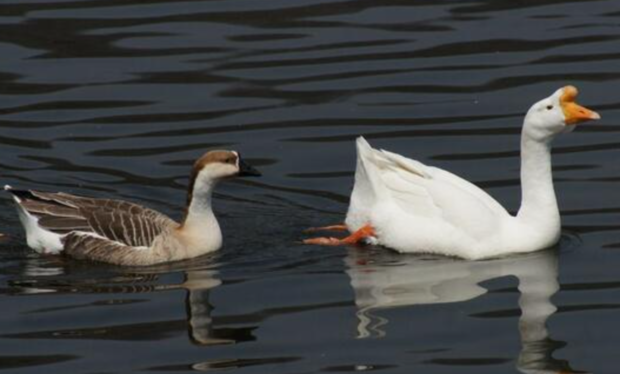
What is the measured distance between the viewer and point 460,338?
43.5 feet

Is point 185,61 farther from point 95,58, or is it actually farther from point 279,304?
point 279,304

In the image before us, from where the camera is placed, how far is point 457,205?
52.0ft

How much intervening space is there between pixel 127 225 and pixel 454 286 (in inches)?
119

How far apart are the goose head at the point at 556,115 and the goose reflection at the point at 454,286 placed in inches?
41.9

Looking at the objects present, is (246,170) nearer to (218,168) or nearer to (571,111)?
(218,168)

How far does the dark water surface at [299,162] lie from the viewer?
43.4 feet

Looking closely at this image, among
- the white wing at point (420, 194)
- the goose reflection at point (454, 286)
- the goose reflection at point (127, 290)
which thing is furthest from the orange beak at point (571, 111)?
the goose reflection at point (127, 290)

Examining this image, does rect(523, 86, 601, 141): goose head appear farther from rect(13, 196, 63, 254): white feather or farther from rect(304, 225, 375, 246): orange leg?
rect(13, 196, 63, 254): white feather

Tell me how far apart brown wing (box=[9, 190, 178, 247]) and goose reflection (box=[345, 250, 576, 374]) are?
5.79 ft

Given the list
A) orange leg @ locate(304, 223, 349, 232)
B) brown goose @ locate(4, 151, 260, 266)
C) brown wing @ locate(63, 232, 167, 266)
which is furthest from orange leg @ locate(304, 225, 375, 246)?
brown wing @ locate(63, 232, 167, 266)

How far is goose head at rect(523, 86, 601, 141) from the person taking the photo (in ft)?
51.3

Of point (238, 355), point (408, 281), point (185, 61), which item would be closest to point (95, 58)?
point (185, 61)

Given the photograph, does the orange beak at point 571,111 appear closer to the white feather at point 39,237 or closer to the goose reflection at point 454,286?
the goose reflection at point 454,286

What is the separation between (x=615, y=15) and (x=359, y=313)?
400 inches
